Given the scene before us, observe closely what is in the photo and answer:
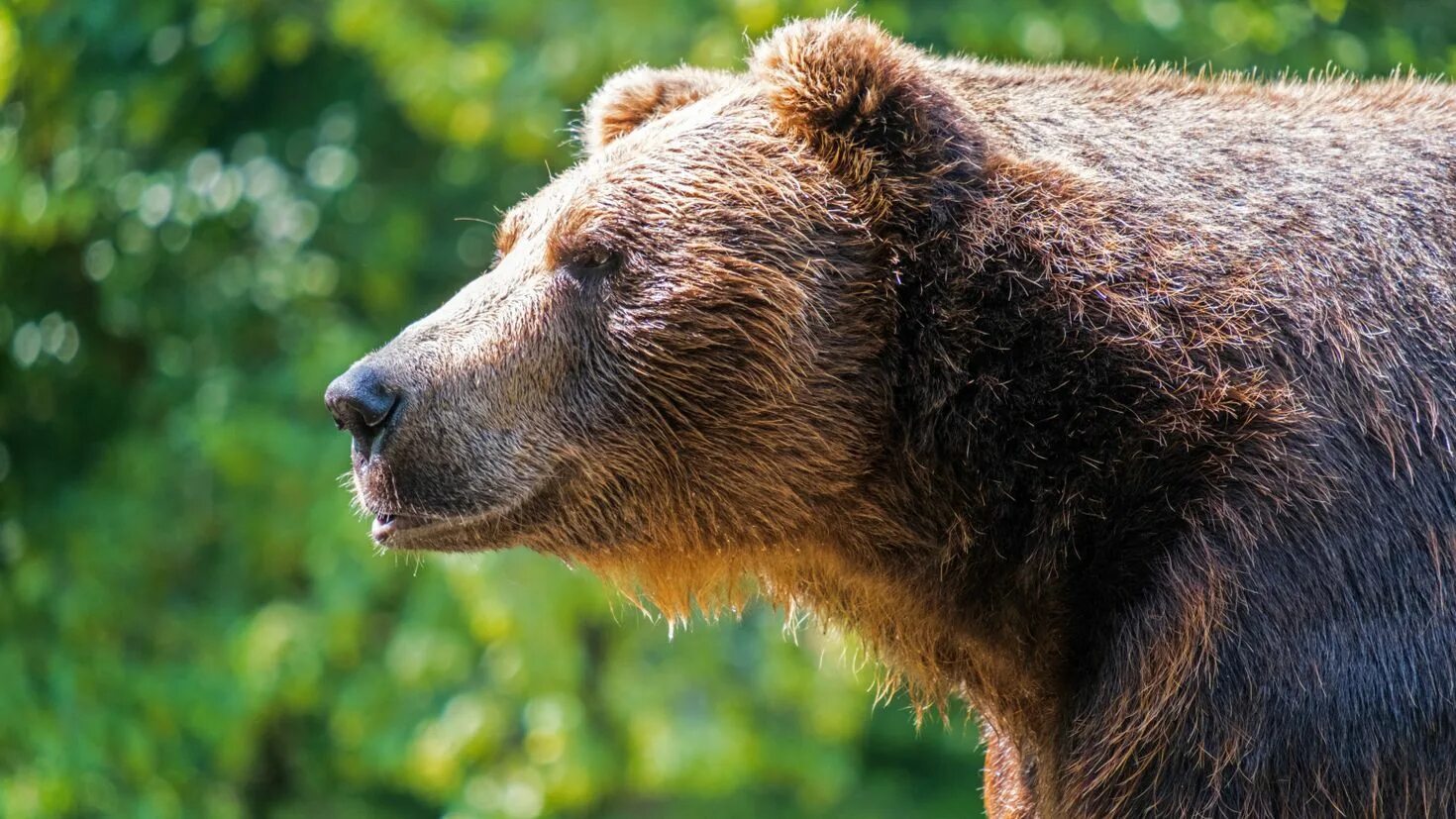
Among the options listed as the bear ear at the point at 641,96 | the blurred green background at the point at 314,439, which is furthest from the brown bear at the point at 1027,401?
the blurred green background at the point at 314,439

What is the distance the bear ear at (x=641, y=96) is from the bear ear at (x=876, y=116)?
310 mm

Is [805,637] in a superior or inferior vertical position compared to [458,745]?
superior

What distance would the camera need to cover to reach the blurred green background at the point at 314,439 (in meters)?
8.80

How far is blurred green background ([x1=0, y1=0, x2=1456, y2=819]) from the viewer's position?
880 centimetres

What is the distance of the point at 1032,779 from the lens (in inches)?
148

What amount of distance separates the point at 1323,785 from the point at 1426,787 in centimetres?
19

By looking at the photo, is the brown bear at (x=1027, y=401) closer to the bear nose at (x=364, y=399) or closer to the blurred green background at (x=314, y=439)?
the bear nose at (x=364, y=399)

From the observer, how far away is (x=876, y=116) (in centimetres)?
352

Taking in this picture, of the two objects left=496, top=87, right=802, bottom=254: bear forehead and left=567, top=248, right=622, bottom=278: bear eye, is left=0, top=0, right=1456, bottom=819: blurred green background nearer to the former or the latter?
left=496, top=87, right=802, bottom=254: bear forehead

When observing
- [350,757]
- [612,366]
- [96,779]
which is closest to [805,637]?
[350,757]

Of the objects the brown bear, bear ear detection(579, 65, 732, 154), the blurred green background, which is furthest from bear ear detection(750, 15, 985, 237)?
the blurred green background

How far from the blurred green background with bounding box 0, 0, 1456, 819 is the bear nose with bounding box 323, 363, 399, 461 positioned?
5023mm

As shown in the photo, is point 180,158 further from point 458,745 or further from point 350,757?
point 458,745

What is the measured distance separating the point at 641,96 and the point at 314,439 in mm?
6678
